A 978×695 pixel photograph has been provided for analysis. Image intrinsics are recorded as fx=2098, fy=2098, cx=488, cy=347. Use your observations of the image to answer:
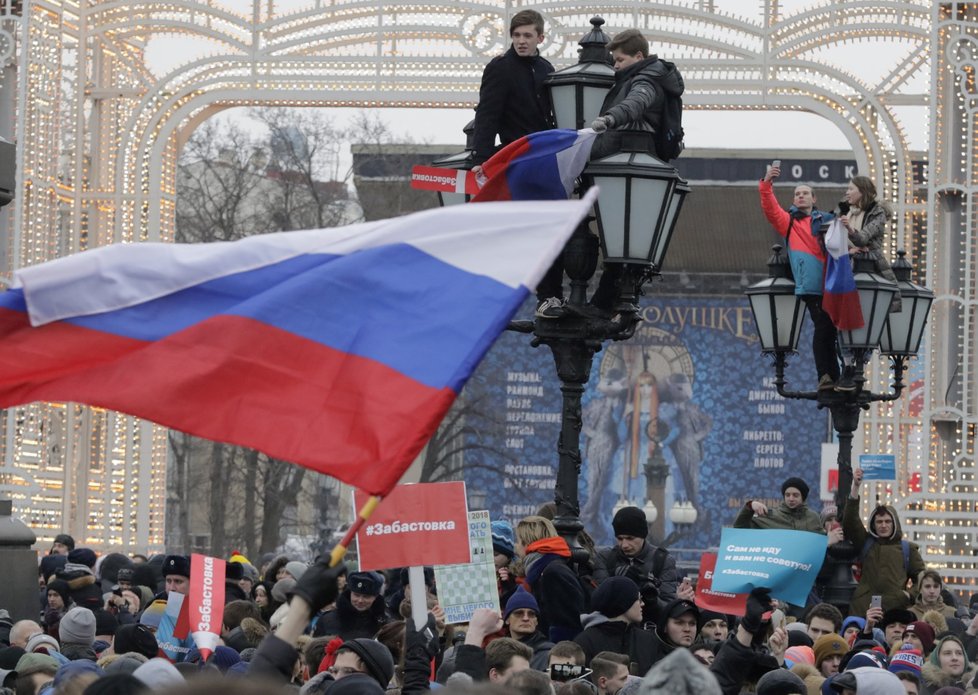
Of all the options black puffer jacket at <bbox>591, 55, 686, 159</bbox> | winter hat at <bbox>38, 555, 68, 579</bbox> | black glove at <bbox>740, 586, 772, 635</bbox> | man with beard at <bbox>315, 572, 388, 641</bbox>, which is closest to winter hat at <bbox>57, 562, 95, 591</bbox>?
winter hat at <bbox>38, 555, 68, 579</bbox>

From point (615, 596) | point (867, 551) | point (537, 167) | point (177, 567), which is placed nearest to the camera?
point (537, 167)

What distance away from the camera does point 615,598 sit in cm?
925

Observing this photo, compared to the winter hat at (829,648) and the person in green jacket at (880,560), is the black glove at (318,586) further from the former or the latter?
the person in green jacket at (880,560)

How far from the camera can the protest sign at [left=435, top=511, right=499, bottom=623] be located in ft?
30.8

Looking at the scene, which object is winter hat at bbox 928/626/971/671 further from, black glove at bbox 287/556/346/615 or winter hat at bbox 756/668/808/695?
black glove at bbox 287/556/346/615

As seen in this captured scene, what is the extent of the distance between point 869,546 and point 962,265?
7.69 meters

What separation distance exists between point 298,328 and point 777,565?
11.9ft

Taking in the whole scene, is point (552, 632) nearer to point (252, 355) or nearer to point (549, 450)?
point (252, 355)

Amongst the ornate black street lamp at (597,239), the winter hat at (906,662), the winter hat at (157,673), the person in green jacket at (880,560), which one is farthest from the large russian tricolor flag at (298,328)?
the person in green jacket at (880,560)

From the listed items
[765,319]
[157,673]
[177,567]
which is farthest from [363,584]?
[765,319]

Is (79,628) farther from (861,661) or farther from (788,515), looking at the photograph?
(788,515)

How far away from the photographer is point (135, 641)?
983 centimetres

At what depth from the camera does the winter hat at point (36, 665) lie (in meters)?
8.27

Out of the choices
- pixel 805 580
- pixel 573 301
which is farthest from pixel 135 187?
pixel 805 580
